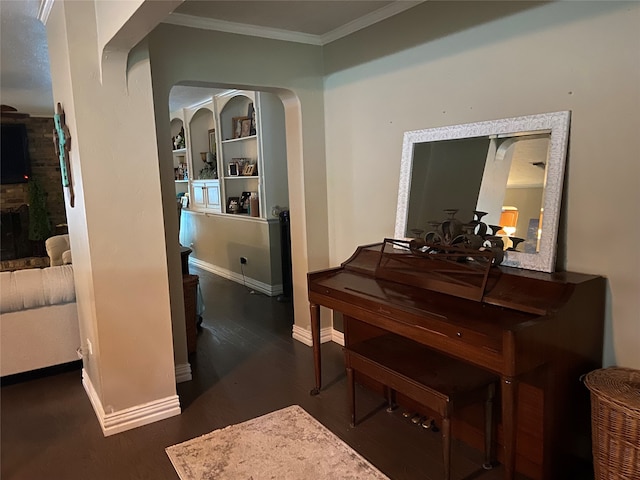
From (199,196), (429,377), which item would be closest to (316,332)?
(429,377)

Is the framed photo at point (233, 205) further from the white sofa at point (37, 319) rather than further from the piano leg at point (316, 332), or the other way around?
the piano leg at point (316, 332)

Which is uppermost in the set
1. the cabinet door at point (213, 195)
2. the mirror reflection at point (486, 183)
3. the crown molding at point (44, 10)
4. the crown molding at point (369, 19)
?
the crown molding at point (369, 19)

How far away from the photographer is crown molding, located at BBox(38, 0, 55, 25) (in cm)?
260

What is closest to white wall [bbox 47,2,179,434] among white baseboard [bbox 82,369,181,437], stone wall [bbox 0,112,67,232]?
white baseboard [bbox 82,369,181,437]

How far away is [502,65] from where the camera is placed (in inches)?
95.3

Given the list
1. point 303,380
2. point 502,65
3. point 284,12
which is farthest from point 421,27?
point 303,380

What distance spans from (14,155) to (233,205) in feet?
12.4

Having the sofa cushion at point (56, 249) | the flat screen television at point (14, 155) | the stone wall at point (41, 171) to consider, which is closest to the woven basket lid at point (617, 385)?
the sofa cushion at point (56, 249)

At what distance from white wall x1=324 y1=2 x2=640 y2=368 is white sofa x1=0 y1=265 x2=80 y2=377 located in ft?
7.13

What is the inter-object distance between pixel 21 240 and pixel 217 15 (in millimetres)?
6053

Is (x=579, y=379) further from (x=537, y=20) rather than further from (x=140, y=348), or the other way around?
(x=140, y=348)

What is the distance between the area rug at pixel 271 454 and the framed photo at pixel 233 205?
11.7 ft

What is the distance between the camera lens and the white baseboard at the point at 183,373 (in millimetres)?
3224

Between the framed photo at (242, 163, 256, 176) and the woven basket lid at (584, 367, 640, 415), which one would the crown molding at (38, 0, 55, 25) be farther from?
the woven basket lid at (584, 367, 640, 415)
